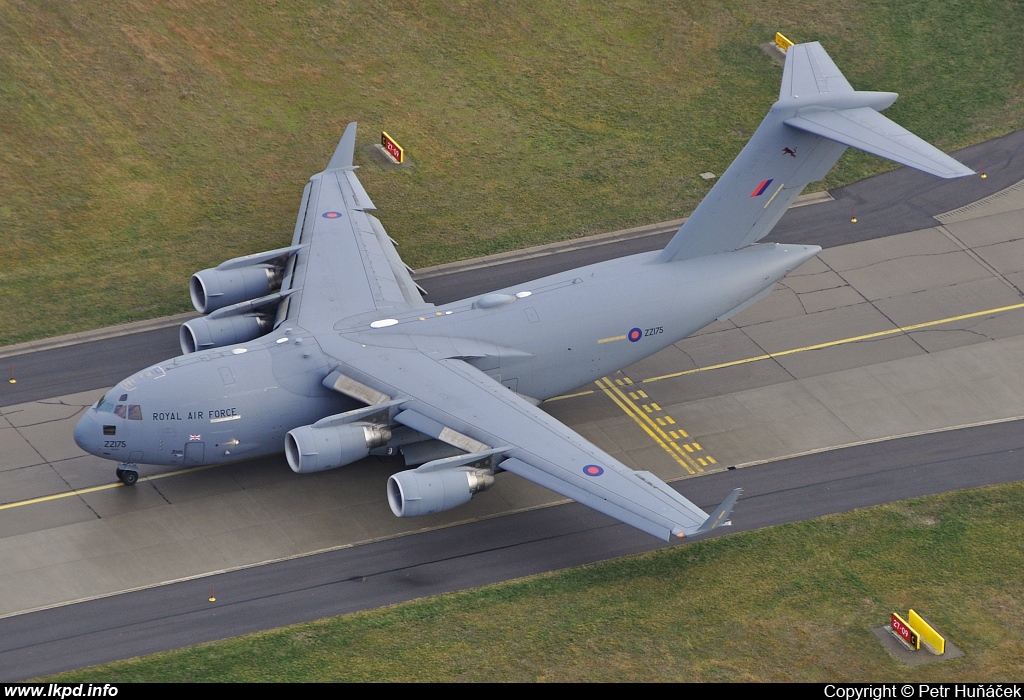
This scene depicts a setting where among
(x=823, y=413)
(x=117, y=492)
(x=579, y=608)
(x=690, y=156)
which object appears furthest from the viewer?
(x=690, y=156)

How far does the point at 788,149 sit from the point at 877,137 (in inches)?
118

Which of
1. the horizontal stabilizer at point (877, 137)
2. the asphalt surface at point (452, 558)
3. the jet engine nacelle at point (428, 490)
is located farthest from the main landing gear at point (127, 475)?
the horizontal stabilizer at point (877, 137)

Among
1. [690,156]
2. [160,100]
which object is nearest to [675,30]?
[690,156]

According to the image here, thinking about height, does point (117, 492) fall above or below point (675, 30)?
below

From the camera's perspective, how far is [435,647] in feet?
117

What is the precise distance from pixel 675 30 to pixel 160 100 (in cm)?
2367

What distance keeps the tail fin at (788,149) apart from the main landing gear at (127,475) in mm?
17417

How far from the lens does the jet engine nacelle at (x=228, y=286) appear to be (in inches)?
1781

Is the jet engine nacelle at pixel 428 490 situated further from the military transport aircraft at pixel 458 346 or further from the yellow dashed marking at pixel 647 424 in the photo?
the yellow dashed marking at pixel 647 424

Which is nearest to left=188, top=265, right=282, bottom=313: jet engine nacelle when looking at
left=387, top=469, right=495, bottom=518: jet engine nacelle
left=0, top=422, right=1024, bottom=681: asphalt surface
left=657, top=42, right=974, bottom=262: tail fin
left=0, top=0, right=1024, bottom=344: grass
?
left=0, top=0, right=1024, bottom=344: grass

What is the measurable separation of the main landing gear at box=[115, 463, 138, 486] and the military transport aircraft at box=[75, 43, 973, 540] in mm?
59

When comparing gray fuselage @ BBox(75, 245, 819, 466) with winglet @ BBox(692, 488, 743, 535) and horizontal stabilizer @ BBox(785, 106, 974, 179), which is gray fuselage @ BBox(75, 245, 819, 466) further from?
winglet @ BBox(692, 488, 743, 535)
